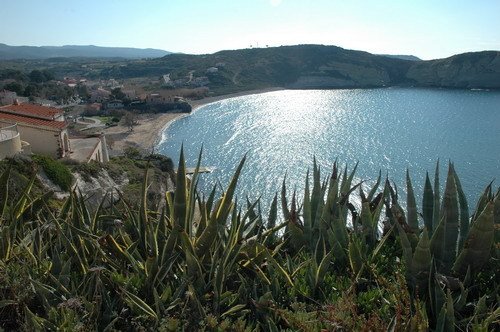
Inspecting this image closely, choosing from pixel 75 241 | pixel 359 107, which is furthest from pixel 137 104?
pixel 75 241

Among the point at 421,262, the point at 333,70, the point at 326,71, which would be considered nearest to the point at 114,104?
the point at 326,71

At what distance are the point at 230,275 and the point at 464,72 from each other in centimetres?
11462

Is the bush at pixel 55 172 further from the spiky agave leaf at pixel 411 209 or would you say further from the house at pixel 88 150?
the spiky agave leaf at pixel 411 209

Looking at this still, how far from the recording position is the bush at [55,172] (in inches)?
679

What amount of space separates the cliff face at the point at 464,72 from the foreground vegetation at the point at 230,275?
11128cm

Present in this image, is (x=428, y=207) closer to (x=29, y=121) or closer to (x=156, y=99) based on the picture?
(x=29, y=121)

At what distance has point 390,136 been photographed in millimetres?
51500

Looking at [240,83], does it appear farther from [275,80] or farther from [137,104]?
[137,104]

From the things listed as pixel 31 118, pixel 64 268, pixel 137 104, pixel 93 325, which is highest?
pixel 64 268

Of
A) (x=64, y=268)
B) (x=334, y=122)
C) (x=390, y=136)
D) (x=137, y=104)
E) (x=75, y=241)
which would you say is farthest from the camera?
(x=137, y=104)

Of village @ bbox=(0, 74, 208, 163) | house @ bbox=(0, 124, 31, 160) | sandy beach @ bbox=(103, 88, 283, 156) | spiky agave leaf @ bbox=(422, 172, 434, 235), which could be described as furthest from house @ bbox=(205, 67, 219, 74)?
spiky agave leaf @ bbox=(422, 172, 434, 235)

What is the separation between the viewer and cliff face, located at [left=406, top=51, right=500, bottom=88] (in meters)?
101

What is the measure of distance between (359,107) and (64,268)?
252ft

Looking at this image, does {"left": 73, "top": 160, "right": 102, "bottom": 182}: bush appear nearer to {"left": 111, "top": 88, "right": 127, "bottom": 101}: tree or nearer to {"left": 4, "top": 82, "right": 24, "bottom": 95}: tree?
{"left": 4, "top": 82, "right": 24, "bottom": 95}: tree
